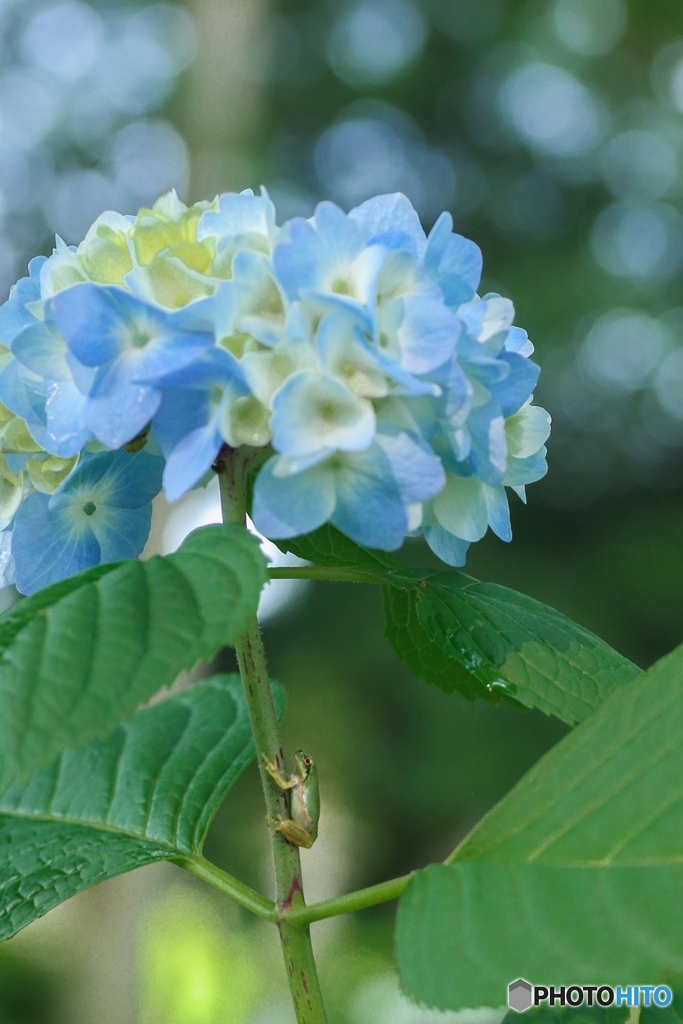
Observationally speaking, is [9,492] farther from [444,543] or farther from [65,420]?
[444,543]

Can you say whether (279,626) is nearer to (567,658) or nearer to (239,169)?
(239,169)

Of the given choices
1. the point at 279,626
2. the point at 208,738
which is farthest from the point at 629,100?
the point at 208,738

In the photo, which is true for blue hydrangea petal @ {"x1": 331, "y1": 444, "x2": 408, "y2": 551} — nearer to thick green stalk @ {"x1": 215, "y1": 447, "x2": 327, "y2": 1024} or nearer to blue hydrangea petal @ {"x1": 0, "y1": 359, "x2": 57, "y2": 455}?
thick green stalk @ {"x1": 215, "y1": 447, "x2": 327, "y2": 1024}

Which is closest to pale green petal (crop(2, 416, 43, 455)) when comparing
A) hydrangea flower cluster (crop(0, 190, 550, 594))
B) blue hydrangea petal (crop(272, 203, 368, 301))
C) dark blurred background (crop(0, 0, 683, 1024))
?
hydrangea flower cluster (crop(0, 190, 550, 594))

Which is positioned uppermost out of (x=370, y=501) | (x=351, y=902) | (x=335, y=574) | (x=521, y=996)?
(x=370, y=501)

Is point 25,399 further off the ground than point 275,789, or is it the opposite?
point 25,399

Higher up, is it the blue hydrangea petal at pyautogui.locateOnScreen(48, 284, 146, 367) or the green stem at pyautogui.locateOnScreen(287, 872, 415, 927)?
the blue hydrangea petal at pyautogui.locateOnScreen(48, 284, 146, 367)

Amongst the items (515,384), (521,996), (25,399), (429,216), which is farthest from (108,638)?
(429,216)
